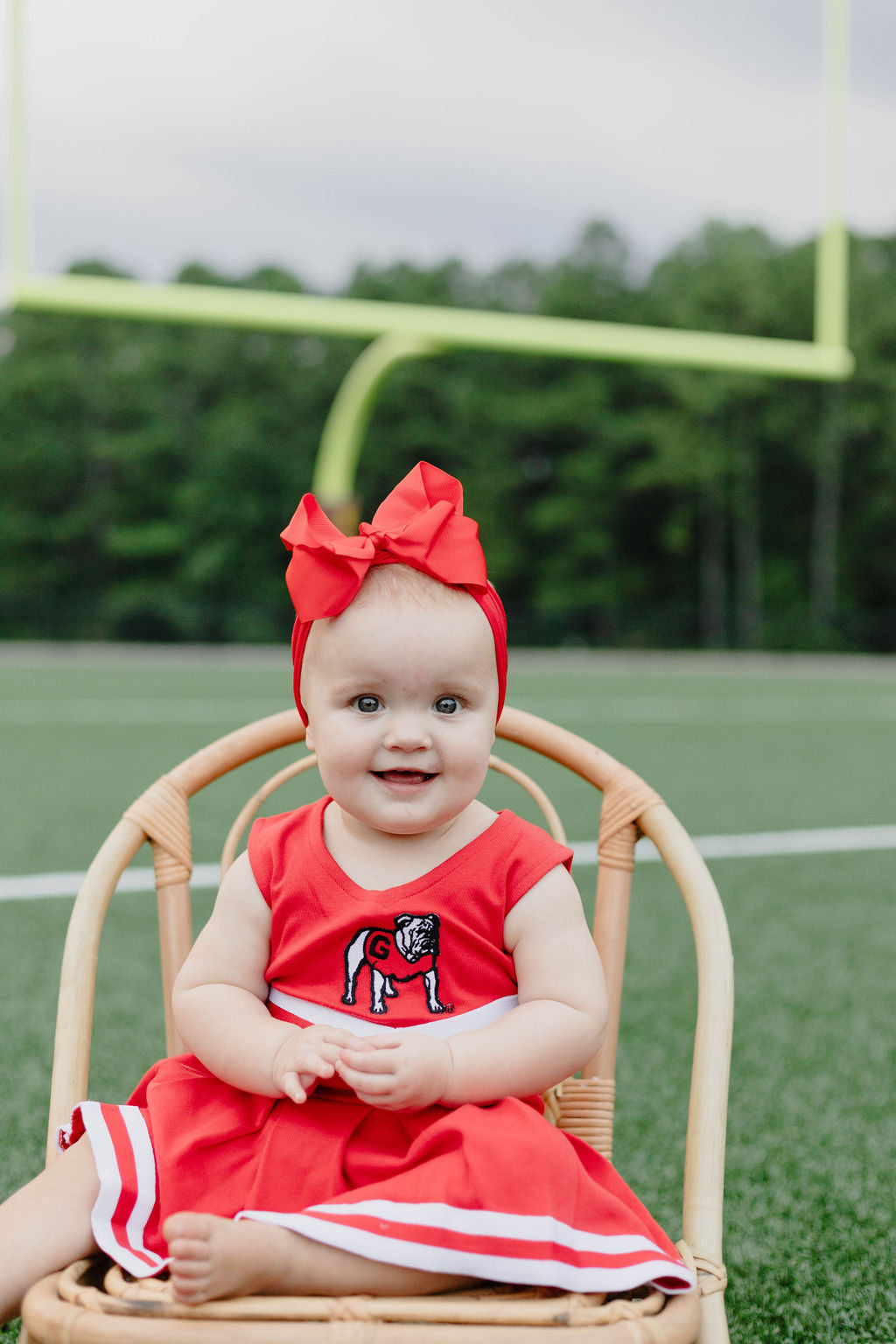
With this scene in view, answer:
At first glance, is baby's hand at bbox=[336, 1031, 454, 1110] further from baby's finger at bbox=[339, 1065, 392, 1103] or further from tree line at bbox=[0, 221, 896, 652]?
tree line at bbox=[0, 221, 896, 652]

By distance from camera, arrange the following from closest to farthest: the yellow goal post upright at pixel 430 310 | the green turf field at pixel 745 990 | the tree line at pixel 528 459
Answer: the green turf field at pixel 745 990 → the yellow goal post upright at pixel 430 310 → the tree line at pixel 528 459

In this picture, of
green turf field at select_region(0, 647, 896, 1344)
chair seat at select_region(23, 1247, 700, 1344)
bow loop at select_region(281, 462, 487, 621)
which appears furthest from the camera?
green turf field at select_region(0, 647, 896, 1344)

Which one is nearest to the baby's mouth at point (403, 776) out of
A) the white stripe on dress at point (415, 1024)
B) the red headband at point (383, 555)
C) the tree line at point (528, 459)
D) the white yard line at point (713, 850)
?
the red headband at point (383, 555)

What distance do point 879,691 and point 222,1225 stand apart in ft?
47.6

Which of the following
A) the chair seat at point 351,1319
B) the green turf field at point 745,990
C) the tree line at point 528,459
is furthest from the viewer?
the tree line at point 528,459

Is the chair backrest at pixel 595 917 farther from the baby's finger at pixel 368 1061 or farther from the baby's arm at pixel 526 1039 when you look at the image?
the baby's finger at pixel 368 1061

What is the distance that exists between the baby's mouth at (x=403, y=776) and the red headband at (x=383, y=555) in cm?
11

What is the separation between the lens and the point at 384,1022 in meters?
1.12

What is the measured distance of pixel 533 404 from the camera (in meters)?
33.4

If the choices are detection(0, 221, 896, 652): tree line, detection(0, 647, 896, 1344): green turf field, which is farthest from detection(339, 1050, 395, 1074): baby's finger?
detection(0, 221, 896, 652): tree line

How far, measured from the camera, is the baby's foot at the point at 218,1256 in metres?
0.87

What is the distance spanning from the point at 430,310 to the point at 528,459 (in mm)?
24136

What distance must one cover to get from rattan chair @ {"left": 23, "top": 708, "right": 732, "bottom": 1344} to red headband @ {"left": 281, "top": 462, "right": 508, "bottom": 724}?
1.04ft

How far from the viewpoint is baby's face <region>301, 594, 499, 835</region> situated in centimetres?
109
